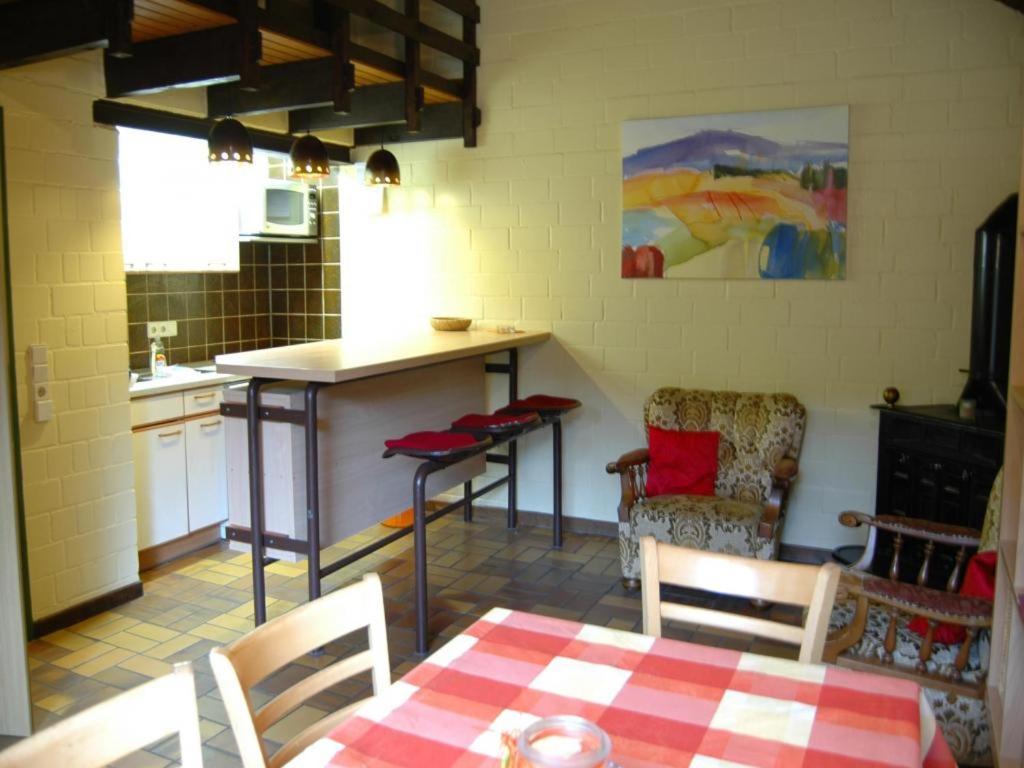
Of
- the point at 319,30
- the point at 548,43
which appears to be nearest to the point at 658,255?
the point at 548,43

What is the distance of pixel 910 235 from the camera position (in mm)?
4262

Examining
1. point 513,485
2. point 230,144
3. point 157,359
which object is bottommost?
point 513,485

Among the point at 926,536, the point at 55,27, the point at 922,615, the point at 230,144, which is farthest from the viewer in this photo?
the point at 230,144

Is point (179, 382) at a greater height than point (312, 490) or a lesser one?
greater

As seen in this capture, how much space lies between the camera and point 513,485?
17.1ft

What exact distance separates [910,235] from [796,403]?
984mm

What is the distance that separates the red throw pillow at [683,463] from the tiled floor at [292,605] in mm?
539

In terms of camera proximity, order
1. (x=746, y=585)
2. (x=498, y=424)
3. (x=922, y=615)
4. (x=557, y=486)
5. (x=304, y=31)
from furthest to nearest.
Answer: (x=557, y=486), (x=498, y=424), (x=304, y=31), (x=922, y=615), (x=746, y=585)

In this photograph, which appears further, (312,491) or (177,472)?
(177,472)

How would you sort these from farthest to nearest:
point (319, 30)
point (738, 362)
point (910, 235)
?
point (738, 362), point (910, 235), point (319, 30)

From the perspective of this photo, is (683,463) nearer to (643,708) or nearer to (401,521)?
(401,521)

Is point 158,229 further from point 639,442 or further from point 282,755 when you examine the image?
point 282,755

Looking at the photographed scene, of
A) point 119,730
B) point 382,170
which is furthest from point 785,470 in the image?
point 119,730

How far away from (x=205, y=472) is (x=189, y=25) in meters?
2.31
